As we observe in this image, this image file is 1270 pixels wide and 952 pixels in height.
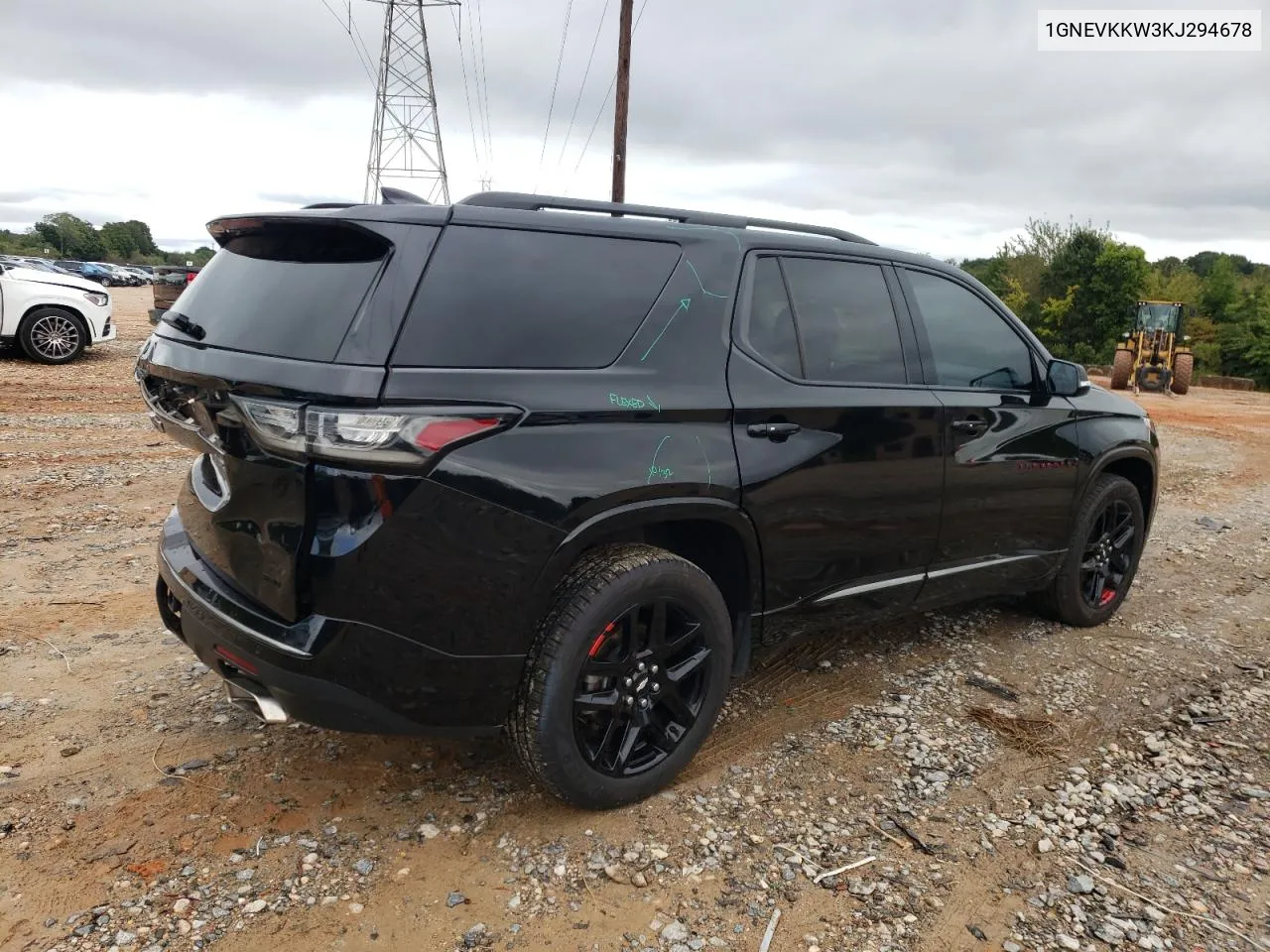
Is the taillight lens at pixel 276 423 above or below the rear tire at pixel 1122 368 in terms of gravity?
below

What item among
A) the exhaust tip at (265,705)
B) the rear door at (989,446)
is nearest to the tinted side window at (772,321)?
the rear door at (989,446)

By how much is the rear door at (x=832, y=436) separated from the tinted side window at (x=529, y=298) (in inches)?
16.9

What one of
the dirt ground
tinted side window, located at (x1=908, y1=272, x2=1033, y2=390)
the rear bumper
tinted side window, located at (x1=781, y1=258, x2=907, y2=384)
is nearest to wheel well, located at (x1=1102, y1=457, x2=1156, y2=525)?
the dirt ground

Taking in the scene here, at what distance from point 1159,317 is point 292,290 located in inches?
914

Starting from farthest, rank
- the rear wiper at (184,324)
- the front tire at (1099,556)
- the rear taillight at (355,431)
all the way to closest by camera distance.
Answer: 1. the front tire at (1099,556)
2. the rear wiper at (184,324)
3. the rear taillight at (355,431)

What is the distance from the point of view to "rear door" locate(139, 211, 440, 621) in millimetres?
2193

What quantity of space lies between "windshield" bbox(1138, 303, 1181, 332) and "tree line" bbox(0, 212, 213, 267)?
93340mm

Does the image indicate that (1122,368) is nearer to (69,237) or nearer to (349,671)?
(349,671)

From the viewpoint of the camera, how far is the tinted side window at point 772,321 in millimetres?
2954

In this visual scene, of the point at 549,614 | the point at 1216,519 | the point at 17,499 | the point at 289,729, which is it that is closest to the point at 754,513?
the point at 549,614

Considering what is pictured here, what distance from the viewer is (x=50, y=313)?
12391mm

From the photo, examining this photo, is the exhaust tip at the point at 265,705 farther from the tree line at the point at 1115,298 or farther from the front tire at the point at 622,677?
the tree line at the point at 1115,298

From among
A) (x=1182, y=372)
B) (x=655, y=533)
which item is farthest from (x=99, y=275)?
(x=655, y=533)

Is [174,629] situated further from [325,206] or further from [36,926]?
[325,206]
